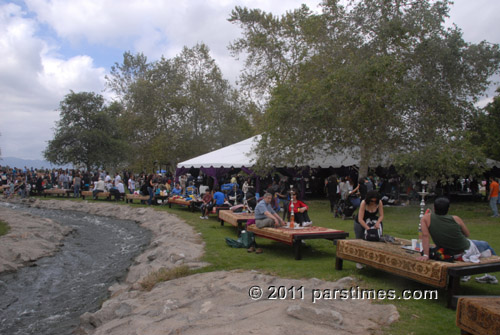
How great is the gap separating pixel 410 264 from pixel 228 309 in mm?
2598

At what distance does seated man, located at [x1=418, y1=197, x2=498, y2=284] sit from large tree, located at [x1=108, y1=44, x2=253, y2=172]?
3196 centimetres

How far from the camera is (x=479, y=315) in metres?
3.56

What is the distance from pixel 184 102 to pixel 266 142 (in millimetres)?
19223

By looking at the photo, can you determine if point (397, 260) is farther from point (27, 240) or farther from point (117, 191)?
point (117, 191)

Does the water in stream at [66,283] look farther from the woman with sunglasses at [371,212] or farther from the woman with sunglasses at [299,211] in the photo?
the woman with sunglasses at [371,212]

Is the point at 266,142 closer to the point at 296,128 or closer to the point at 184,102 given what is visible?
the point at 296,128

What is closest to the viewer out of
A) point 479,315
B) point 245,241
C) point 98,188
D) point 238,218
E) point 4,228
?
point 479,315

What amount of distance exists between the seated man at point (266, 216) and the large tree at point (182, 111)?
28.3 metres

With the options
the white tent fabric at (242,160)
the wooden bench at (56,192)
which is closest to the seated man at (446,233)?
the white tent fabric at (242,160)

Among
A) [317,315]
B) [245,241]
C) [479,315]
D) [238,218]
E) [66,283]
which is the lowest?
[66,283]

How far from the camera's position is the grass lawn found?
4887mm

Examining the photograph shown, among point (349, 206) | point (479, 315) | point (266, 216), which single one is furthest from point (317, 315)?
point (349, 206)

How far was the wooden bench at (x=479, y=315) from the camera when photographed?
3400 mm

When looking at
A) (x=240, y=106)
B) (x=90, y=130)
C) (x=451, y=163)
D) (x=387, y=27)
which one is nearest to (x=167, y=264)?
(x=451, y=163)
